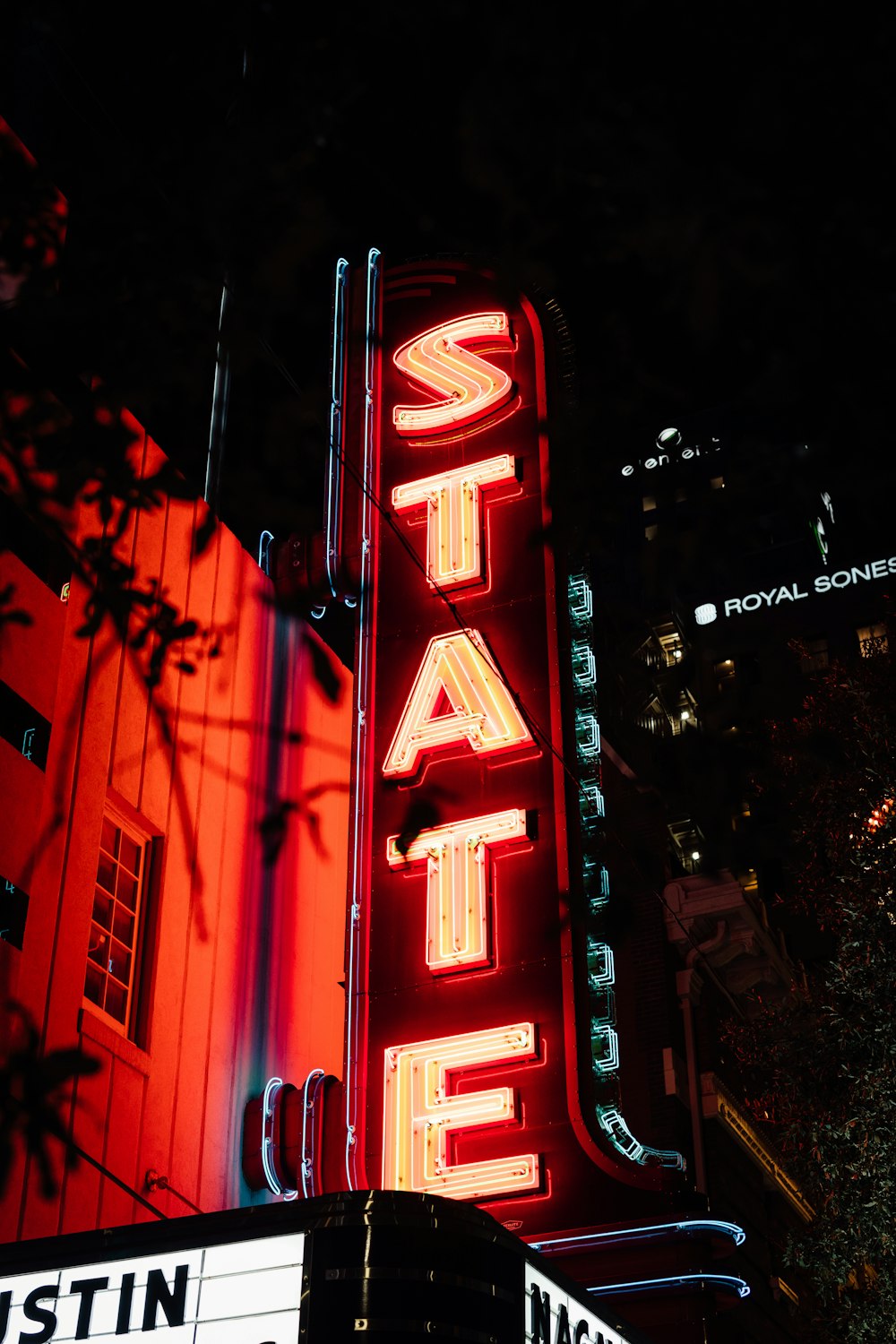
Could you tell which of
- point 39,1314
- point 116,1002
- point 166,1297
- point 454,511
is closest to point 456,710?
point 454,511

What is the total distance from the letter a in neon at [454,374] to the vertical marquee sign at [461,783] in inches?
0.8

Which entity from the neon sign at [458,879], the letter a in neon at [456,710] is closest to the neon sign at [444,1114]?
the neon sign at [458,879]

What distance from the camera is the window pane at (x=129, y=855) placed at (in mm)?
12617

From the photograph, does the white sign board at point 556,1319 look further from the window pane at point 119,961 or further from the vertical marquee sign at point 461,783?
the window pane at point 119,961

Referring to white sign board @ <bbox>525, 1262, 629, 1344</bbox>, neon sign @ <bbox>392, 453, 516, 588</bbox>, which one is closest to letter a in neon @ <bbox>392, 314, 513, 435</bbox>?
neon sign @ <bbox>392, 453, 516, 588</bbox>

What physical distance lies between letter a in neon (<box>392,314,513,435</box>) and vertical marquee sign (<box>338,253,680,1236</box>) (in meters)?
0.02

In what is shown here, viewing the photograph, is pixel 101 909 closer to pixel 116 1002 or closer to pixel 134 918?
pixel 134 918

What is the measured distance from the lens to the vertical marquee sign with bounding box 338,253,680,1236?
1113 centimetres

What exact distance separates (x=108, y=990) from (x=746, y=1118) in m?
13.4

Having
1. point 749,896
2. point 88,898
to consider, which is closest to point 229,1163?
point 88,898

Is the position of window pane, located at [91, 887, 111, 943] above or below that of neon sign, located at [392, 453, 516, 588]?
below

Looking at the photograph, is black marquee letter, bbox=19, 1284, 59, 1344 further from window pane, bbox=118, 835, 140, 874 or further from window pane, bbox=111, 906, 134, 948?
window pane, bbox=118, 835, 140, 874

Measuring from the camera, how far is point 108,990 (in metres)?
12.0

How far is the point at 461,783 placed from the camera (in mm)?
12648
